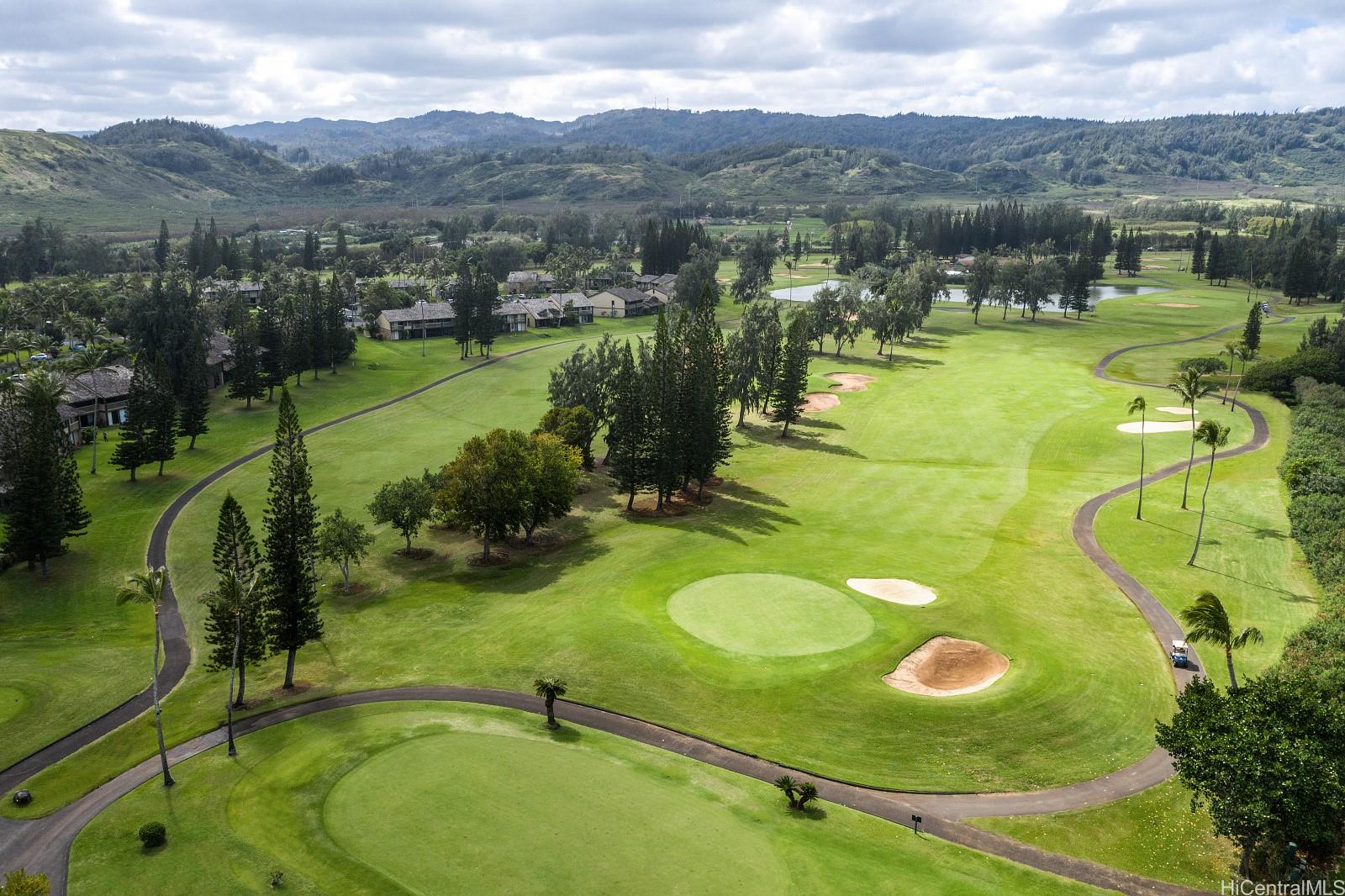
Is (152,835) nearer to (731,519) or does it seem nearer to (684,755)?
(684,755)

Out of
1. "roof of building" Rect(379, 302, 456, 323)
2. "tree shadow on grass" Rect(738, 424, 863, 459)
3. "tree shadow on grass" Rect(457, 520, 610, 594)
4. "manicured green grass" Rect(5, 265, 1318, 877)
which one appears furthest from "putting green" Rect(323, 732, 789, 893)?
"roof of building" Rect(379, 302, 456, 323)

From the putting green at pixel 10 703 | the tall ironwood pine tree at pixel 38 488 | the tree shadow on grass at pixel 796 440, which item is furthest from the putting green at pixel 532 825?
the tree shadow on grass at pixel 796 440

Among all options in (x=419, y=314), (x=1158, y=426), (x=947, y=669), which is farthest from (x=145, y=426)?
(x=1158, y=426)

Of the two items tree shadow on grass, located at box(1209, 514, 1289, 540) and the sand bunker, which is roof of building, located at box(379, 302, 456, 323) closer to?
the sand bunker

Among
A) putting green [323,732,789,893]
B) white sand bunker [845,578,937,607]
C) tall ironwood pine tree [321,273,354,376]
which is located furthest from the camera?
tall ironwood pine tree [321,273,354,376]

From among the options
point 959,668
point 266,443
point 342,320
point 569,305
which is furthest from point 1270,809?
point 569,305

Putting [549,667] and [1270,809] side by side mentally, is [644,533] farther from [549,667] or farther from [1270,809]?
[1270,809]
